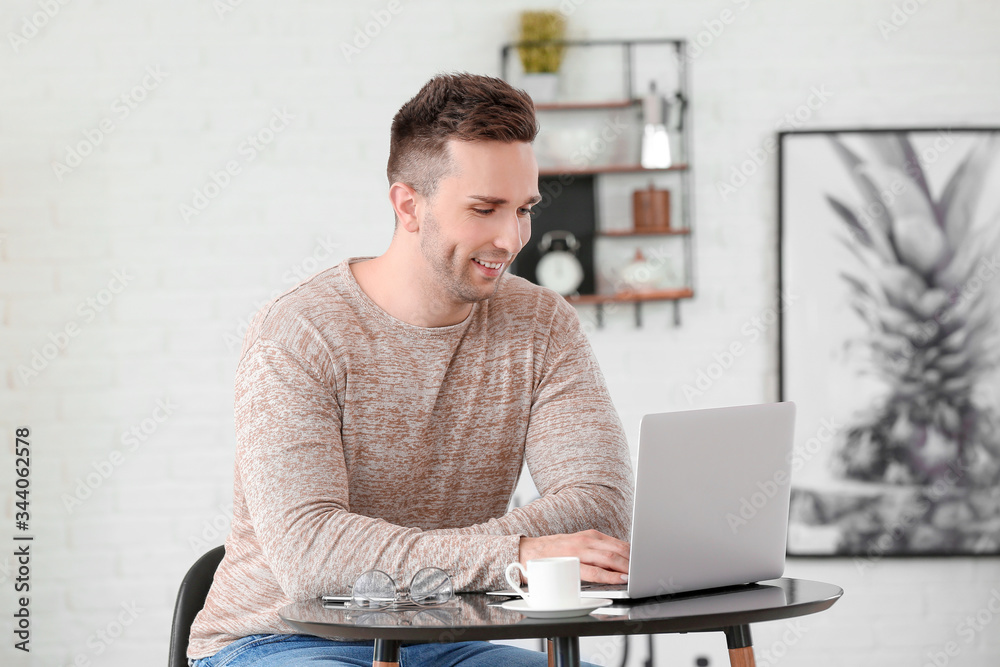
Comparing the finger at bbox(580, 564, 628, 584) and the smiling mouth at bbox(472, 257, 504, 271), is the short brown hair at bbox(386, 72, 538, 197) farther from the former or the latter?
the finger at bbox(580, 564, 628, 584)

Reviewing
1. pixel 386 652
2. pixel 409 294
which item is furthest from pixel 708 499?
pixel 409 294

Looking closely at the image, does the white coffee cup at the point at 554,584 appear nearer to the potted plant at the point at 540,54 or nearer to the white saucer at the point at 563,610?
the white saucer at the point at 563,610

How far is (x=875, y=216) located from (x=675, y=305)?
68 centimetres

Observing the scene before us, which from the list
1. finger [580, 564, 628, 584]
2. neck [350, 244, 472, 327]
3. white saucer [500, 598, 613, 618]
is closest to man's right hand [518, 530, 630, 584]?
finger [580, 564, 628, 584]

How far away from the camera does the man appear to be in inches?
56.8

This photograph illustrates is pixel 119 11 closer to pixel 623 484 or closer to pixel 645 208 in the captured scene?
pixel 645 208

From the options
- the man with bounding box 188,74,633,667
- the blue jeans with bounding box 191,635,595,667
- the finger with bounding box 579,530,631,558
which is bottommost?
the blue jeans with bounding box 191,635,595,667

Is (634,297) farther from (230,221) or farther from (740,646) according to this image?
(740,646)

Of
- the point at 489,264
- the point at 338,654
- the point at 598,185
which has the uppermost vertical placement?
the point at 598,185

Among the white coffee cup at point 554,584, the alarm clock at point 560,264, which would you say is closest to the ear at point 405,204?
the white coffee cup at point 554,584

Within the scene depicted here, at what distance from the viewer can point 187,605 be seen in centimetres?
169

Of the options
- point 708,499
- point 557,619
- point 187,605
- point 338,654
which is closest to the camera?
point 557,619

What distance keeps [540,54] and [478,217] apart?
162 centimetres

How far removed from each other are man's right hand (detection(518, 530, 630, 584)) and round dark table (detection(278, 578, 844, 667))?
85mm
